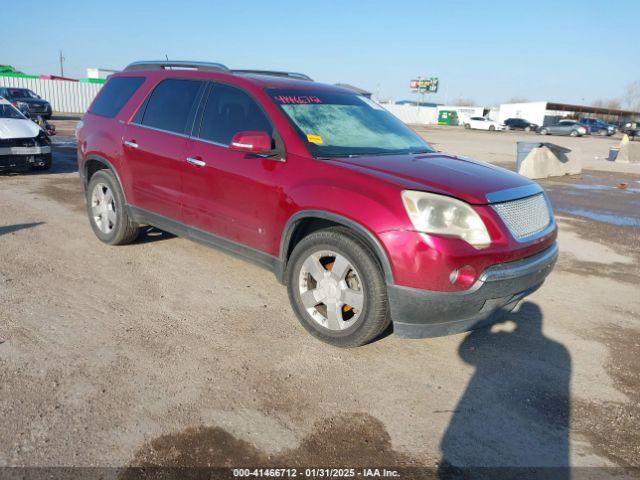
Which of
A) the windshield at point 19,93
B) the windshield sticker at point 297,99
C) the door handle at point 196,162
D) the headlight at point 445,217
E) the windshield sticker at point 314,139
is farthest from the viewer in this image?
the windshield at point 19,93

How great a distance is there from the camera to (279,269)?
3.77 m

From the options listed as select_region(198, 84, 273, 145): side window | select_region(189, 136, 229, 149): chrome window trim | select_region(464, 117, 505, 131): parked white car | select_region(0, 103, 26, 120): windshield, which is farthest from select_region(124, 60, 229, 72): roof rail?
select_region(464, 117, 505, 131): parked white car

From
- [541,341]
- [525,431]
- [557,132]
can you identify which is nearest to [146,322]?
[525,431]

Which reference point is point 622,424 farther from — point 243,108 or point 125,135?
point 125,135

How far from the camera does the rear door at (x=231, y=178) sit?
147 inches

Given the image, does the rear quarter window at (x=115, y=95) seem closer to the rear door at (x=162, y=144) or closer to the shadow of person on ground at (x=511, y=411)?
the rear door at (x=162, y=144)

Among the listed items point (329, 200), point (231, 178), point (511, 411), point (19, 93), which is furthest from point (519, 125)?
point (511, 411)

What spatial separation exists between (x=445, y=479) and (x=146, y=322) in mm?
2431

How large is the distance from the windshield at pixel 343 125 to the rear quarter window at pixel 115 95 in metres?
2.01

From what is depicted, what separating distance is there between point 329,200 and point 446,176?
2.72 ft

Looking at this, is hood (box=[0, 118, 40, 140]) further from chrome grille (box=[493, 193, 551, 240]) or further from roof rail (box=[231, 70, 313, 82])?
chrome grille (box=[493, 193, 551, 240])

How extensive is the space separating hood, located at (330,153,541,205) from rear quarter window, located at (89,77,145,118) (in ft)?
9.24

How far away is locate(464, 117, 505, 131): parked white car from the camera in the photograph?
185 ft

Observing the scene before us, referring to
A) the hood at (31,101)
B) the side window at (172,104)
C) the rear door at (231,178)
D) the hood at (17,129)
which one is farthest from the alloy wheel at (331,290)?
the hood at (31,101)
